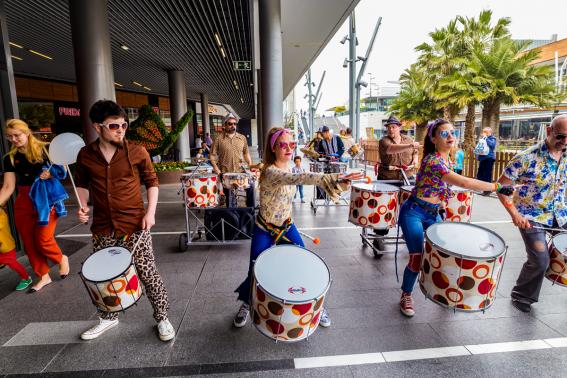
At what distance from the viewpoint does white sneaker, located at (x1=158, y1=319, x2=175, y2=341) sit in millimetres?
2949

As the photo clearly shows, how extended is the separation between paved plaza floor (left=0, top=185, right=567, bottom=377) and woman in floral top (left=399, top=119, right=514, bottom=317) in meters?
0.50

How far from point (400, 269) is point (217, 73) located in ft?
60.9

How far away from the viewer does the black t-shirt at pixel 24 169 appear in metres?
3.73

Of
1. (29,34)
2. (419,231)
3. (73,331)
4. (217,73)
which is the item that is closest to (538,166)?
(419,231)

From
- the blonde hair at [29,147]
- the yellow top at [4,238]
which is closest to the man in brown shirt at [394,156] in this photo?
the blonde hair at [29,147]

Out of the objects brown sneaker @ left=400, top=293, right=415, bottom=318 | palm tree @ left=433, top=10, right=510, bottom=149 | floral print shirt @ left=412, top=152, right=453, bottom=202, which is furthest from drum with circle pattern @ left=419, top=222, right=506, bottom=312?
palm tree @ left=433, top=10, right=510, bottom=149

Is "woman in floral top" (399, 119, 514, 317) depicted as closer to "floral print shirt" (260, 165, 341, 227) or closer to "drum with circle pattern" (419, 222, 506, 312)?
"drum with circle pattern" (419, 222, 506, 312)

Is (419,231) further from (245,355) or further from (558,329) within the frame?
(245,355)

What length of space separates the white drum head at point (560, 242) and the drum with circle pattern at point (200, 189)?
426 centimetres

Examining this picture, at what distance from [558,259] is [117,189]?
155 inches

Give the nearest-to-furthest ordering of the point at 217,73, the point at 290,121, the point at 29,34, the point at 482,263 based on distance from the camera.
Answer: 1. the point at 482,263
2. the point at 29,34
3. the point at 217,73
4. the point at 290,121

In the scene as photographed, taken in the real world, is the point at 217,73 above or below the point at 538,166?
above

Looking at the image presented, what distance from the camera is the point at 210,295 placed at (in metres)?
3.83

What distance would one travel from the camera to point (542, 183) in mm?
3164
